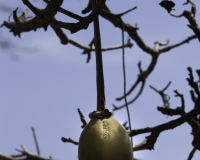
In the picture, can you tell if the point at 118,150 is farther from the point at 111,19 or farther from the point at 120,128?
the point at 111,19

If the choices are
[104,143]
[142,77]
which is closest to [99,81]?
[104,143]

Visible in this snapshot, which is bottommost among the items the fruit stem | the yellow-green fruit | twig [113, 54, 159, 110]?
the yellow-green fruit

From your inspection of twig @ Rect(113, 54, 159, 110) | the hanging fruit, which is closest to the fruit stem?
the hanging fruit

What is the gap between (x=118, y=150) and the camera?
75cm

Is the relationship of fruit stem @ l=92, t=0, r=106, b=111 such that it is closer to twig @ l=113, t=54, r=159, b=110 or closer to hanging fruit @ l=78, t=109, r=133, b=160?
hanging fruit @ l=78, t=109, r=133, b=160

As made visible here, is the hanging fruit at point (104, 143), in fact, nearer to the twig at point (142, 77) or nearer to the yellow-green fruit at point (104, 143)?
the yellow-green fruit at point (104, 143)

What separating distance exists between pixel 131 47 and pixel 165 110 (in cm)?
65

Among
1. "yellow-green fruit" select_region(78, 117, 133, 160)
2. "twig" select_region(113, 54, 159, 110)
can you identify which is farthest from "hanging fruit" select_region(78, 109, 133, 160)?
"twig" select_region(113, 54, 159, 110)

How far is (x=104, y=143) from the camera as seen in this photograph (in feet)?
2.48

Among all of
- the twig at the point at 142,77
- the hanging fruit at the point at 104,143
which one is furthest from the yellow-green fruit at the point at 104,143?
the twig at the point at 142,77

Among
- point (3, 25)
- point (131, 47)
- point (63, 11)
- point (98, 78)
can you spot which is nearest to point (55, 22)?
point (63, 11)

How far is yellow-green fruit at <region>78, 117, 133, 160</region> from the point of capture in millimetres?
745

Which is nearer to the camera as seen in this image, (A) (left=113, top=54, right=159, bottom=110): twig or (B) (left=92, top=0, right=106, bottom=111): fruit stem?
(B) (left=92, top=0, right=106, bottom=111): fruit stem

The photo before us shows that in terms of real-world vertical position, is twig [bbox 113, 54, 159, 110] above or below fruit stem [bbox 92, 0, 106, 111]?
above
